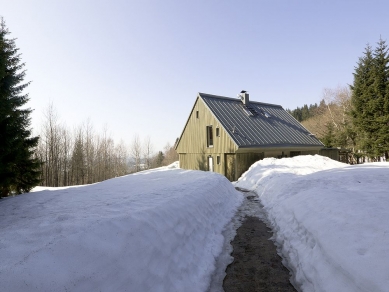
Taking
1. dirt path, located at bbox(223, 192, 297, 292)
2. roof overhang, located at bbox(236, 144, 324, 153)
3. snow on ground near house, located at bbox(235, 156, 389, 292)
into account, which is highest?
roof overhang, located at bbox(236, 144, 324, 153)

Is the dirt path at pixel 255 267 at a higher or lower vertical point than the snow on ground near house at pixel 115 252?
lower

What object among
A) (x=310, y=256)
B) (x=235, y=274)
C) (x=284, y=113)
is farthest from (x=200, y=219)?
(x=284, y=113)

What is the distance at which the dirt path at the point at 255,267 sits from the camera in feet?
12.5

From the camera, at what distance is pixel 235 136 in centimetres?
1886

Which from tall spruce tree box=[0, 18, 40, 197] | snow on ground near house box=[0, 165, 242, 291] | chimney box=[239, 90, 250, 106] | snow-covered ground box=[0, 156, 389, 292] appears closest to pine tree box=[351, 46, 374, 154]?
chimney box=[239, 90, 250, 106]

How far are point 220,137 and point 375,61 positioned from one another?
20.3 metres

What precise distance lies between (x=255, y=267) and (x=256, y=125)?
18.9m

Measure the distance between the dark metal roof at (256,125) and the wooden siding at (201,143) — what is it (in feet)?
2.34

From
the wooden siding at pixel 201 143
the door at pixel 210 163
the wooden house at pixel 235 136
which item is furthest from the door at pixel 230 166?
the door at pixel 210 163

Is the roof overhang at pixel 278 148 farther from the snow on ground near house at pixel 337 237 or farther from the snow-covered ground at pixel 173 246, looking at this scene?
the snow-covered ground at pixel 173 246

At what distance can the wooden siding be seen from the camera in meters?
19.6

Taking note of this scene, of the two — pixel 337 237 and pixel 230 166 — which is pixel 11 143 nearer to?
pixel 337 237

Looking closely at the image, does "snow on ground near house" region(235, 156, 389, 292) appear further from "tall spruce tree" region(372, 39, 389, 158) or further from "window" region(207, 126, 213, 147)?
"tall spruce tree" region(372, 39, 389, 158)

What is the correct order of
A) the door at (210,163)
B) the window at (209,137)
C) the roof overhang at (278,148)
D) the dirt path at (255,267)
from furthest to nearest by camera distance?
the window at (209,137), the door at (210,163), the roof overhang at (278,148), the dirt path at (255,267)
